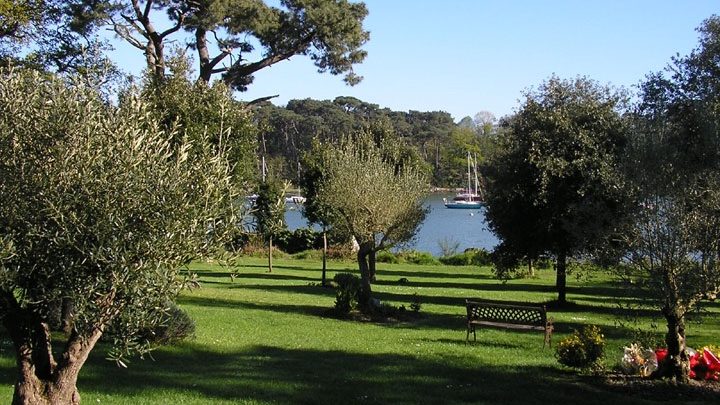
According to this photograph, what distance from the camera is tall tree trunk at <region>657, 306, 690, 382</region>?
479 inches

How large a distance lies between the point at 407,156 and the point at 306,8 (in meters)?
11.3

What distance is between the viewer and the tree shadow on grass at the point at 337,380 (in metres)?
11.1

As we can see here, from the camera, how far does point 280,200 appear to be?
9375mm

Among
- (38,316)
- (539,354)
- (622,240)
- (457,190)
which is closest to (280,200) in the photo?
(38,316)

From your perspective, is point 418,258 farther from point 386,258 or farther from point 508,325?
point 508,325

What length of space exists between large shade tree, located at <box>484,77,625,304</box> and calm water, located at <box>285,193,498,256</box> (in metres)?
14.7

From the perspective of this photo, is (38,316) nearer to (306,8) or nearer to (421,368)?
(421,368)

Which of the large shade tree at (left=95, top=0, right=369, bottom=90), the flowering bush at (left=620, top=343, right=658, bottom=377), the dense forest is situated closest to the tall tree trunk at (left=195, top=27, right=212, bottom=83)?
the large shade tree at (left=95, top=0, right=369, bottom=90)

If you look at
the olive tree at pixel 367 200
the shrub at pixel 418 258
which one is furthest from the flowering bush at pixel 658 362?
the shrub at pixel 418 258

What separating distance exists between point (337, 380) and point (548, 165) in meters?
13.8

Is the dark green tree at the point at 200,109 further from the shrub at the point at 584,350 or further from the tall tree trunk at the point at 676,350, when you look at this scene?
the tall tree trunk at the point at 676,350

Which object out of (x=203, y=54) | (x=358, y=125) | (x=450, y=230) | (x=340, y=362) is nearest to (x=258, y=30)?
(x=203, y=54)

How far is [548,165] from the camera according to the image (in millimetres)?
23812

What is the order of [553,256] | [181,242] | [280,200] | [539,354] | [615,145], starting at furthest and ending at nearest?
[553,256] → [615,145] → [539,354] → [280,200] → [181,242]
